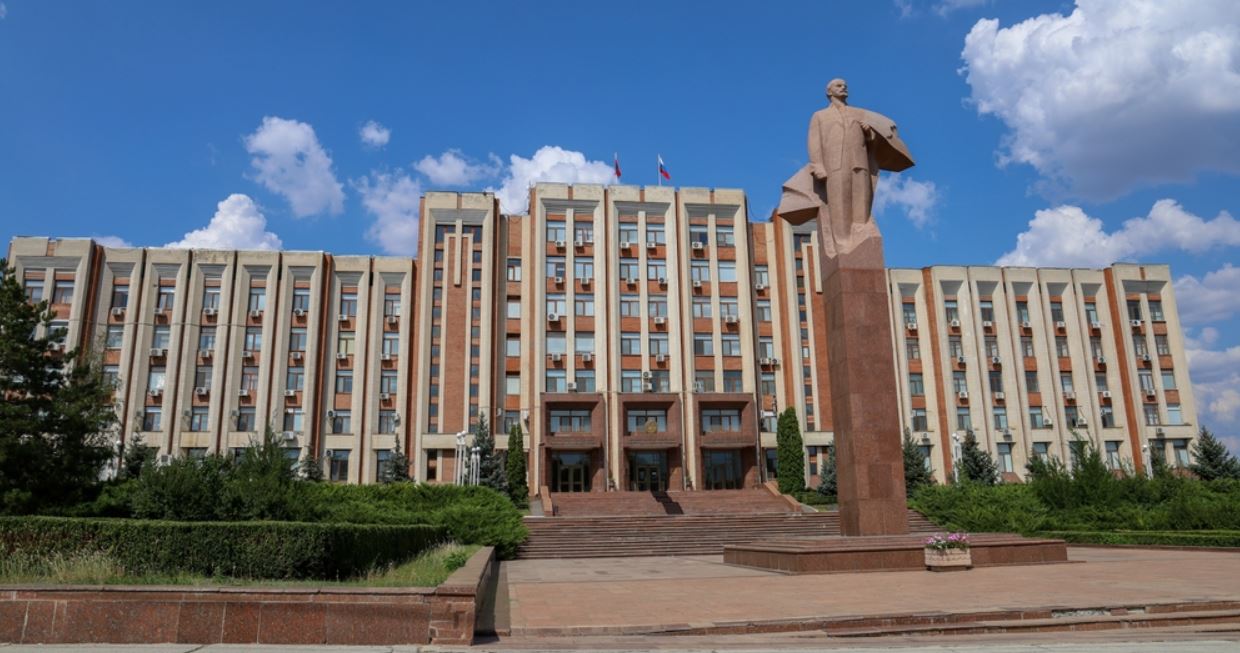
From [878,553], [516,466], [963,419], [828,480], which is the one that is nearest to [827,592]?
[878,553]

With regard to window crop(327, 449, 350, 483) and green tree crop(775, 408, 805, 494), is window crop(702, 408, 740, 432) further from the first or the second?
window crop(327, 449, 350, 483)

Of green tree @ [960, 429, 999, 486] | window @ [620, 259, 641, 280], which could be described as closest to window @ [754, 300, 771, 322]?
window @ [620, 259, 641, 280]

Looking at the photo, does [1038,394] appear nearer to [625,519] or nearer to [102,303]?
[625,519]

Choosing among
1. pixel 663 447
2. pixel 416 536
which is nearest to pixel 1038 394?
pixel 663 447

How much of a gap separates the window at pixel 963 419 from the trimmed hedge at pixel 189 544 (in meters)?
40.2

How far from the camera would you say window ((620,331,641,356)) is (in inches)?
1662

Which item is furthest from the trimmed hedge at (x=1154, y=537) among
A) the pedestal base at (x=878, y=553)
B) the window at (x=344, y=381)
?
the window at (x=344, y=381)

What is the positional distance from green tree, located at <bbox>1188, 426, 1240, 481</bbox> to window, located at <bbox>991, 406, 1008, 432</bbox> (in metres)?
8.55

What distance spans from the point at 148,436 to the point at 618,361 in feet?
74.8

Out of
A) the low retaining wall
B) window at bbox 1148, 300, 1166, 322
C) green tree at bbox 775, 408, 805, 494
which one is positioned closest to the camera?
the low retaining wall

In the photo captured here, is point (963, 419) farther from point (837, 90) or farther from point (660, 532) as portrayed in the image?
point (837, 90)

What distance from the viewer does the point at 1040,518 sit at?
23.9 m

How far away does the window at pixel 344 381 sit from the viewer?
4178cm

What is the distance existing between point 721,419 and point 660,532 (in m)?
15.9
